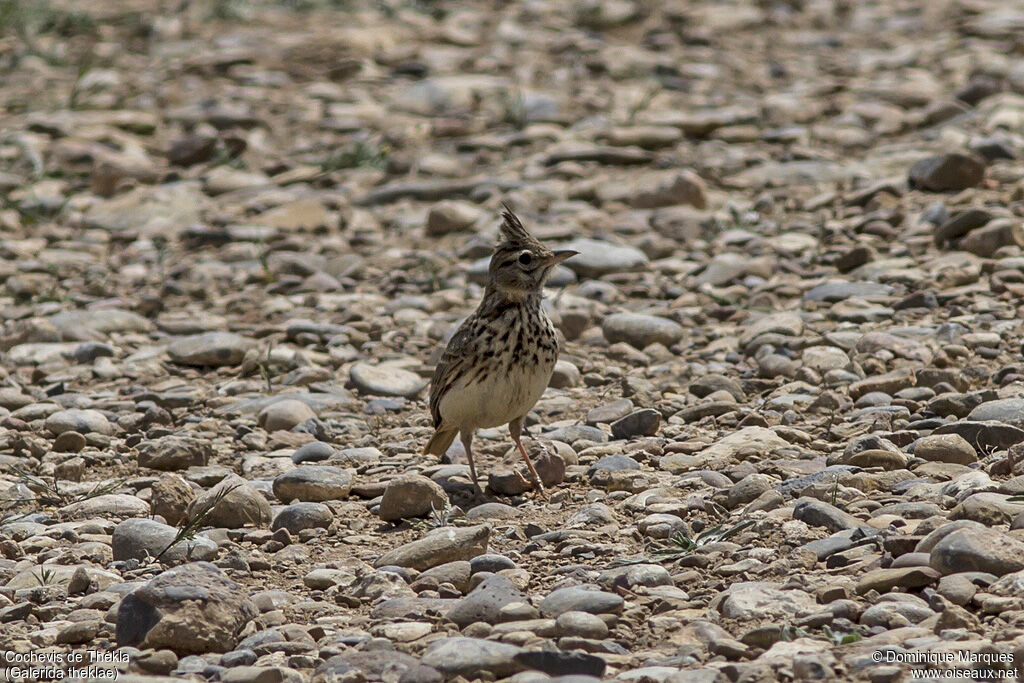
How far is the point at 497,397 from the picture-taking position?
20.7ft

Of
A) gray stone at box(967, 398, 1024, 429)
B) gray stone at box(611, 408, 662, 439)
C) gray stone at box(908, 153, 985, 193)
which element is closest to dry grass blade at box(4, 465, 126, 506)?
gray stone at box(611, 408, 662, 439)

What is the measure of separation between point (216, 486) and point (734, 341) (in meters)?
3.49

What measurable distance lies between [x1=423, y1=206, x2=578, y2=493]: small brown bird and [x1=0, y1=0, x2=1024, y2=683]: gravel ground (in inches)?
11.4

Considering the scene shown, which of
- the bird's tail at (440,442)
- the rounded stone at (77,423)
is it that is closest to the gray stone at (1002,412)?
the bird's tail at (440,442)

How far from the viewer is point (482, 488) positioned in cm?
651

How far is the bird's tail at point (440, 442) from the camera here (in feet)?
21.9

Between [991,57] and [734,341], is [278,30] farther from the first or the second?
[734,341]

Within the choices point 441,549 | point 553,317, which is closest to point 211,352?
point 553,317

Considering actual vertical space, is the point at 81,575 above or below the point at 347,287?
above

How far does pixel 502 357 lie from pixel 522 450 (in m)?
0.47

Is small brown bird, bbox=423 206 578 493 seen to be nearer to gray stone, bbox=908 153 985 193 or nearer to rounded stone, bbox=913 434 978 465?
rounded stone, bbox=913 434 978 465

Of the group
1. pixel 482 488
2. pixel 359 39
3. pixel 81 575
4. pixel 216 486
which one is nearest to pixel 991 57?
pixel 359 39

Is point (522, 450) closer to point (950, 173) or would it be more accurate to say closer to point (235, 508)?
point (235, 508)

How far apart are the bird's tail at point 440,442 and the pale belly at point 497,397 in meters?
0.22
